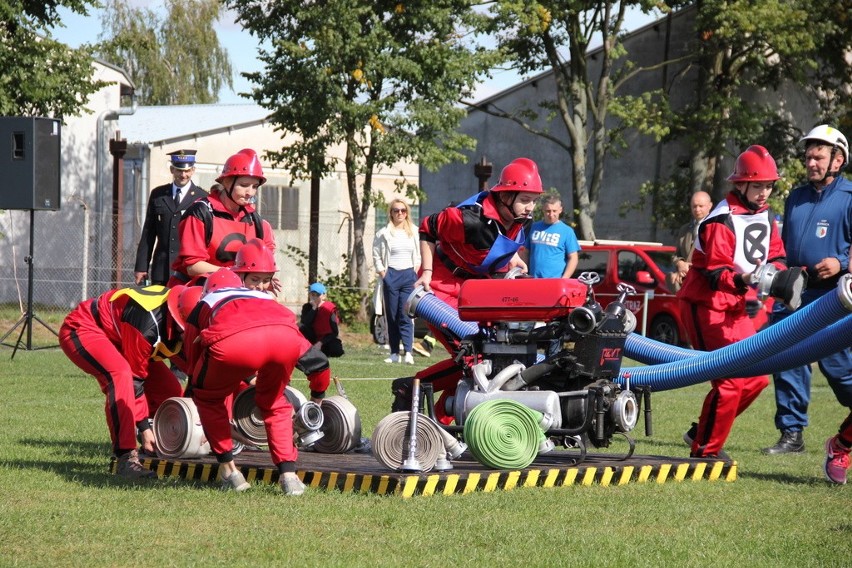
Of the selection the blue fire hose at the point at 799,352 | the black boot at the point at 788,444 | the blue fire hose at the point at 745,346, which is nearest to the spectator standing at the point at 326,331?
the blue fire hose at the point at 745,346

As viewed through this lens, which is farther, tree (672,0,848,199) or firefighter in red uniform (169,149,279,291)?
tree (672,0,848,199)

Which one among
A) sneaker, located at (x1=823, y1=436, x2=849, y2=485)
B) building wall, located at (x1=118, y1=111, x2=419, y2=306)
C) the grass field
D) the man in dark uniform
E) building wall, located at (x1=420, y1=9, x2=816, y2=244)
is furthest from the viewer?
building wall, located at (x1=420, y1=9, x2=816, y2=244)

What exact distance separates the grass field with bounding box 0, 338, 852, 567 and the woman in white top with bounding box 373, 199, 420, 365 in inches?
316

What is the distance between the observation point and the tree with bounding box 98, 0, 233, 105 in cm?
5300

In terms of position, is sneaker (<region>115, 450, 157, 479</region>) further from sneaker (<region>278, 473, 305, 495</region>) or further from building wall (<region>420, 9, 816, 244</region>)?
building wall (<region>420, 9, 816, 244</region>)

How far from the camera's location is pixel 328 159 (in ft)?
89.1

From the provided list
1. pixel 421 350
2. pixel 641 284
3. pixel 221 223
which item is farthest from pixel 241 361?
pixel 641 284

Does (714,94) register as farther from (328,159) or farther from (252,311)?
(252,311)

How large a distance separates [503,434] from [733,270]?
1.97 meters

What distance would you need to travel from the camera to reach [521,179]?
819cm

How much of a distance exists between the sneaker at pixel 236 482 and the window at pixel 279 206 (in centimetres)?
2110

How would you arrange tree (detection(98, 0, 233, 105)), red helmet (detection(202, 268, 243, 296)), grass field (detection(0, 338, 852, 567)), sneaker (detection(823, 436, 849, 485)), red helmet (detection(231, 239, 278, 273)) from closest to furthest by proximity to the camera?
1. grass field (detection(0, 338, 852, 567))
2. red helmet (detection(202, 268, 243, 296))
3. red helmet (detection(231, 239, 278, 273))
4. sneaker (detection(823, 436, 849, 485))
5. tree (detection(98, 0, 233, 105))

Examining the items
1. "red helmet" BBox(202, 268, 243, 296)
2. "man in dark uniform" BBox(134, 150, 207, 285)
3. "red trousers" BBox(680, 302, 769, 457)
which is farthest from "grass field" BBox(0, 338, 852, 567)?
"man in dark uniform" BBox(134, 150, 207, 285)

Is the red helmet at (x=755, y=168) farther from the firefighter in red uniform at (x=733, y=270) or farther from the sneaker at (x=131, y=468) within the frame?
the sneaker at (x=131, y=468)
